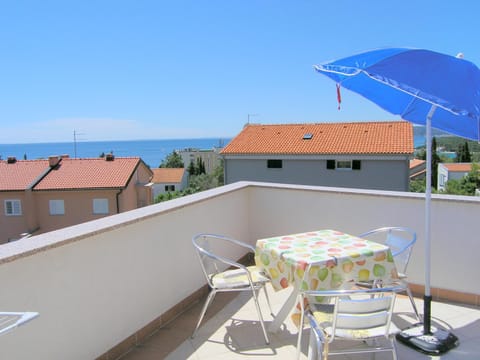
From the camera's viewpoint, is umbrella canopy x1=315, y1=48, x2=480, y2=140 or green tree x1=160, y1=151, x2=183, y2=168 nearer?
umbrella canopy x1=315, y1=48, x2=480, y2=140

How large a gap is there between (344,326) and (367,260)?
70 centimetres

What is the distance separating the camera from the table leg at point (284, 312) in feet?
9.04

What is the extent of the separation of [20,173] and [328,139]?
80.5 feet

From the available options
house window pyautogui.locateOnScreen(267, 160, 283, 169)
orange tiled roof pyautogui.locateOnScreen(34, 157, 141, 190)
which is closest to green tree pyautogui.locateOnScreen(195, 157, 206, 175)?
orange tiled roof pyautogui.locateOnScreen(34, 157, 141, 190)

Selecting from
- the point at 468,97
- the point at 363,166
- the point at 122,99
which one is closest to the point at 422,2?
the point at 468,97

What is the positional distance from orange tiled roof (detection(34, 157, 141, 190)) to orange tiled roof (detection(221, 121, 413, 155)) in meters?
9.80

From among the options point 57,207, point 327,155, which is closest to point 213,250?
point 327,155

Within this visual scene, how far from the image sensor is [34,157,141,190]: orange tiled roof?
94.0 feet

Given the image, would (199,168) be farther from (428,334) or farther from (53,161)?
(428,334)

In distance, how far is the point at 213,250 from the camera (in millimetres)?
3930

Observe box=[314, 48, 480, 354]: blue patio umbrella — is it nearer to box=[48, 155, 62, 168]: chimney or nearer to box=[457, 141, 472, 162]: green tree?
box=[48, 155, 62, 168]: chimney

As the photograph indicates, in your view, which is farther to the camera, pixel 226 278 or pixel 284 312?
pixel 226 278

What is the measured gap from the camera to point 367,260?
2.54 meters

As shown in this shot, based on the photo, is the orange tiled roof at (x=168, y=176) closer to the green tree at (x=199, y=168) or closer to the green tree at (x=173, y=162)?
the green tree at (x=199, y=168)
